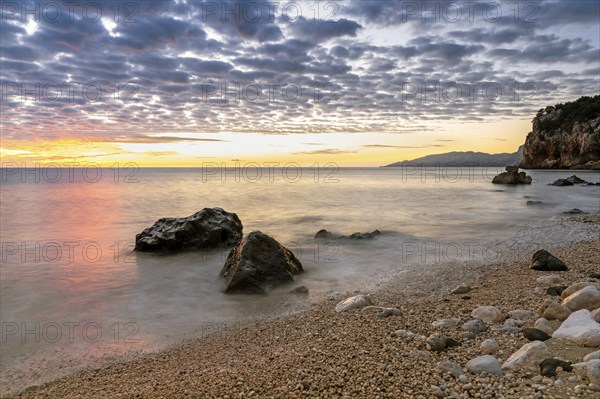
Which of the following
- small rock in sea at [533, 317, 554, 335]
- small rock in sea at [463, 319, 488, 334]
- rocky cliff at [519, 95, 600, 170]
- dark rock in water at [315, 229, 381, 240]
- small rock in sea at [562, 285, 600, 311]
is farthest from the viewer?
rocky cliff at [519, 95, 600, 170]

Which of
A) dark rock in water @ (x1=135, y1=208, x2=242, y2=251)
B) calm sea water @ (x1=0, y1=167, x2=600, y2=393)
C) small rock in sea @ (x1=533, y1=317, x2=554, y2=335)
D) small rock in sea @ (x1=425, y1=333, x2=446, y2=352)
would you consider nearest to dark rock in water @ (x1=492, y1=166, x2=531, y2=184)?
calm sea water @ (x1=0, y1=167, x2=600, y2=393)

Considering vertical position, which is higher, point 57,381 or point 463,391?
point 463,391

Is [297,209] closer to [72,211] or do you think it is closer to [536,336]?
[72,211]

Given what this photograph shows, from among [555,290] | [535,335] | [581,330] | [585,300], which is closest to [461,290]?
[555,290]

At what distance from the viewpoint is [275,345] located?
4.86m

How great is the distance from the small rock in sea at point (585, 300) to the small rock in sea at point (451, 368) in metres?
2.09

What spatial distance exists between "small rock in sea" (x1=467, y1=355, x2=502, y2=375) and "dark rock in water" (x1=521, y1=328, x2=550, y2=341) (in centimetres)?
75

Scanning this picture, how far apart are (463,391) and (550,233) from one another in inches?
452

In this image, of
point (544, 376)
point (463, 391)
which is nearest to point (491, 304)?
point (544, 376)

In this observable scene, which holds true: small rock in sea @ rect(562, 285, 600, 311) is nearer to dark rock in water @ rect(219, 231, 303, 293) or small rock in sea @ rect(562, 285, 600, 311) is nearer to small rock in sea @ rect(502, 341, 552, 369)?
small rock in sea @ rect(502, 341, 552, 369)

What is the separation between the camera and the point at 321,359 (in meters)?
3.99

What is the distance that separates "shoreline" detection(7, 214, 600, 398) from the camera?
11.1 ft

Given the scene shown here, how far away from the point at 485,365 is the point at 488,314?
1.59 meters

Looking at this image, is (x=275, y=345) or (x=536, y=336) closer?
(x=536, y=336)
